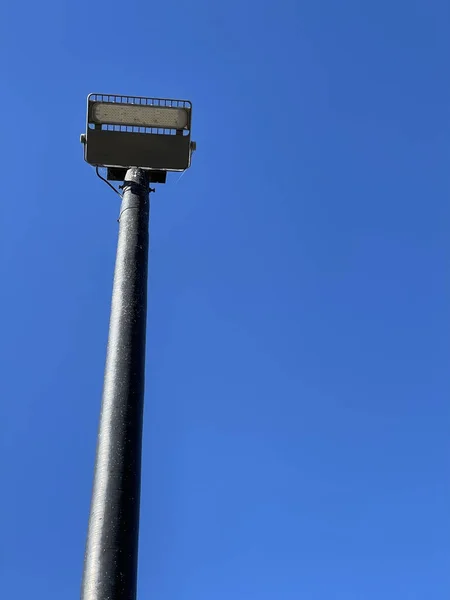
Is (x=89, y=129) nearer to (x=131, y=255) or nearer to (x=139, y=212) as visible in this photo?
(x=139, y=212)

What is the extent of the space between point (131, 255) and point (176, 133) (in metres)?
3.01

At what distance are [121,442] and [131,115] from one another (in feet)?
17.5

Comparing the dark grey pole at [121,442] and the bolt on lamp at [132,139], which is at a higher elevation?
the bolt on lamp at [132,139]

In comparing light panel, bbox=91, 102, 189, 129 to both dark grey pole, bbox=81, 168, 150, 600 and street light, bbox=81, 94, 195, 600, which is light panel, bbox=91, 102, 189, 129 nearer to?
street light, bbox=81, 94, 195, 600

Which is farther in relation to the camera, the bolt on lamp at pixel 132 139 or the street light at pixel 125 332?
the bolt on lamp at pixel 132 139

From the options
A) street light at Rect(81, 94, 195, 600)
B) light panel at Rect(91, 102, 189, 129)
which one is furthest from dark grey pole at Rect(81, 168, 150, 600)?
light panel at Rect(91, 102, 189, 129)

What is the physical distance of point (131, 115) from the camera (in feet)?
32.8

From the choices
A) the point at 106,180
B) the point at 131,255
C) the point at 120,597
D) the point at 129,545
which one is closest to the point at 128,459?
the point at 129,545

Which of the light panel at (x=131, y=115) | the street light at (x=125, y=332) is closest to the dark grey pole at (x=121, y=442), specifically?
the street light at (x=125, y=332)

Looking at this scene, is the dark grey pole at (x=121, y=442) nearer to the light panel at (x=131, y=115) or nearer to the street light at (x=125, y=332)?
the street light at (x=125, y=332)

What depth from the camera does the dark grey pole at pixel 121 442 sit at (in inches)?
210

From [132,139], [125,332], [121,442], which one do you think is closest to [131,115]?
[132,139]

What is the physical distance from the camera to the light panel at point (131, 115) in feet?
32.7

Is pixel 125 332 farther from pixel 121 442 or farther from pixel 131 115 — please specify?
pixel 131 115
